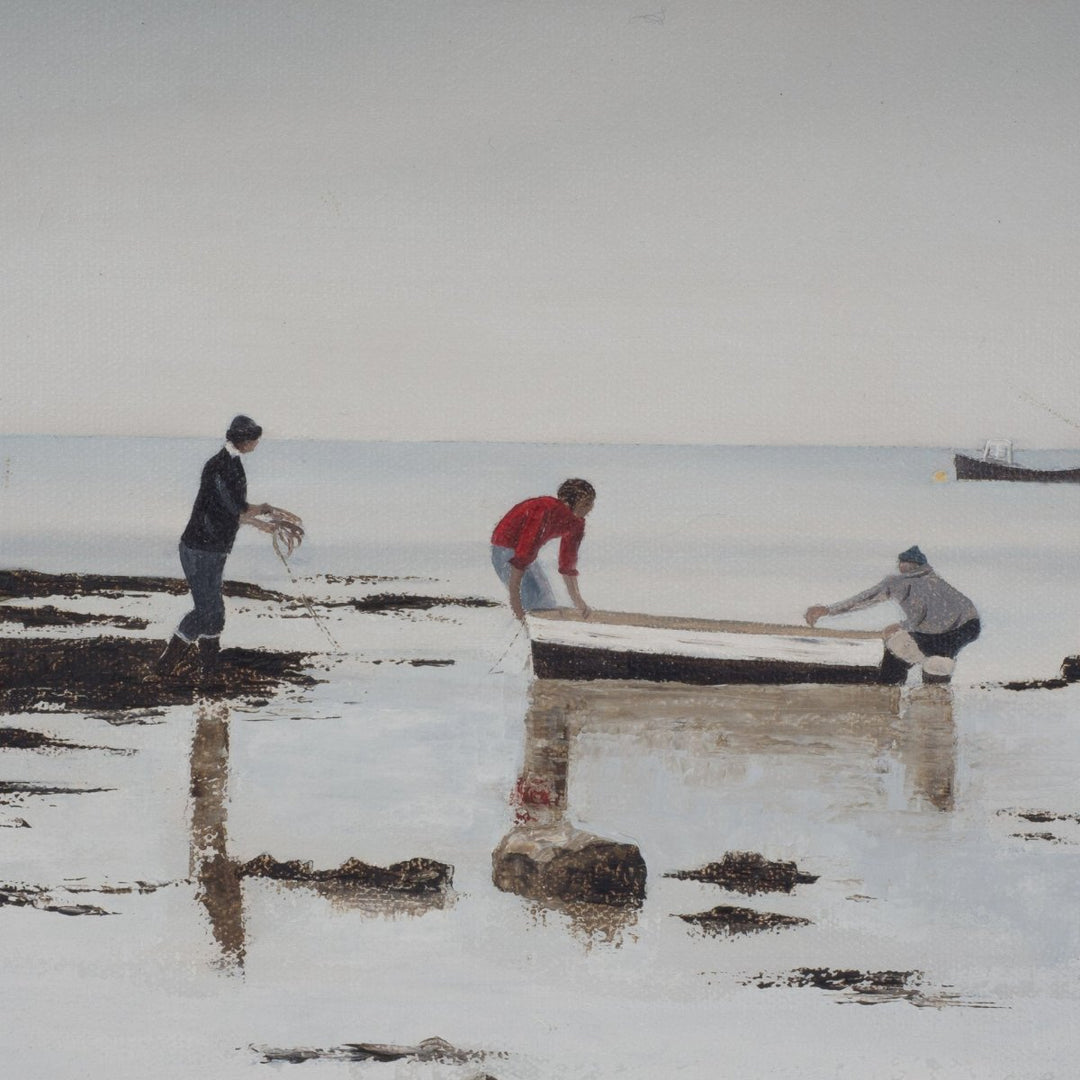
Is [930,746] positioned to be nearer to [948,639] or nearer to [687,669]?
[948,639]

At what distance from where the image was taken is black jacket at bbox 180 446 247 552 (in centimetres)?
824

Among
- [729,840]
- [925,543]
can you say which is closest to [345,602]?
[729,840]

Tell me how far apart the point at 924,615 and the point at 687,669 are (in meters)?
1.69

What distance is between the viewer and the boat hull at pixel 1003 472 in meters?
58.1

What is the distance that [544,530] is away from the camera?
8.01 meters

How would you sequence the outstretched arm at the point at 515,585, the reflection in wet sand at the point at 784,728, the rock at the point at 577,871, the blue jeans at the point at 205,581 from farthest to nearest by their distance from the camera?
1. the blue jeans at the point at 205,581
2. the outstretched arm at the point at 515,585
3. the reflection in wet sand at the point at 784,728
4. the rock at the point at 577,871

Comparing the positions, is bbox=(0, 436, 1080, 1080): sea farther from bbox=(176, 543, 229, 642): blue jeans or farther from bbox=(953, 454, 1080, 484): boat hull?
bbox=(953, 454, 1080, 484): boat hull

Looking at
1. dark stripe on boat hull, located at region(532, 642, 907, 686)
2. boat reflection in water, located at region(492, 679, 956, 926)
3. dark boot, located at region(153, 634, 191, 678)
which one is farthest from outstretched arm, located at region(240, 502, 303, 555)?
boat reflection in water, located at region(492, 679, 956, 926)

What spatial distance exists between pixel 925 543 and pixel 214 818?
A: 94.9 feet

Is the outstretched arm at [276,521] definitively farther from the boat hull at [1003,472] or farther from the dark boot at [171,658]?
the boat hull at [1003,472]

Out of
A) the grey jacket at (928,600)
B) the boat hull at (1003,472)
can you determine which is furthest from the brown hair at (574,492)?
the boat hull at (1003,472)

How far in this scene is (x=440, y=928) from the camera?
14.7 feet

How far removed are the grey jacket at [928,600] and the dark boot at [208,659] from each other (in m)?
4.53

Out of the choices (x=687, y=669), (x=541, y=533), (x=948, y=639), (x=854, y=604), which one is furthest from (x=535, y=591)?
(x=948, y=639)
